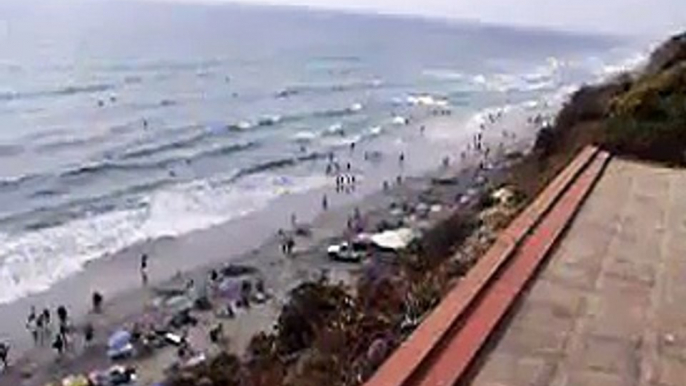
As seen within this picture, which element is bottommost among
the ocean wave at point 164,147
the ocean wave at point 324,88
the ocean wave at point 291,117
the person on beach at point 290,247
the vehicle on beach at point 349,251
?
the person on beach at point 290,247

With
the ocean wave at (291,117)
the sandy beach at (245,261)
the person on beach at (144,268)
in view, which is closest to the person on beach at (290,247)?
the sandy beach at (245,261)

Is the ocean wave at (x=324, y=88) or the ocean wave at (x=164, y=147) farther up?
the ocean wave at (x=324, y=88)

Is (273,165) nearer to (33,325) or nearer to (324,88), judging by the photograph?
(33,325)

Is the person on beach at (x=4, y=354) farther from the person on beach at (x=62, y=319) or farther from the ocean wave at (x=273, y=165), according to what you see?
the ocean wave at (x=273, y=165)

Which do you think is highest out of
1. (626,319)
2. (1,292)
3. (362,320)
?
(626,319)

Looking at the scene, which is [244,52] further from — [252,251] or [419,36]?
[252,251]

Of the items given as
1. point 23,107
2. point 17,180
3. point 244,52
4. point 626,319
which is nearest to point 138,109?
point 23,107

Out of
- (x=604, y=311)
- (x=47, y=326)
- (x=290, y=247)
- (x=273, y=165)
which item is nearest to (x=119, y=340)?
(x=47, y=326)
